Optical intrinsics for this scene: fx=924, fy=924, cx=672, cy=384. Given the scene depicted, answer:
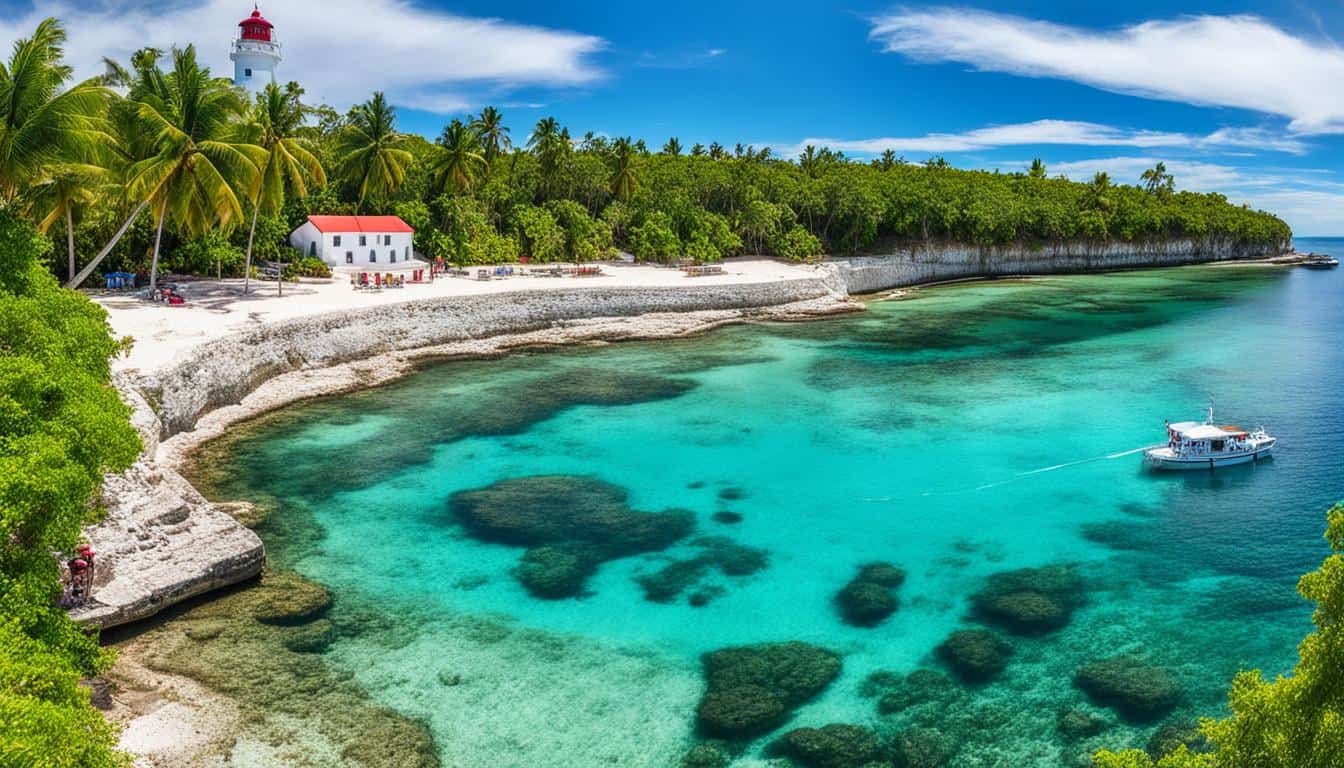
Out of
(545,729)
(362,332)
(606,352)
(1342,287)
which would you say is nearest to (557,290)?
(606,352)

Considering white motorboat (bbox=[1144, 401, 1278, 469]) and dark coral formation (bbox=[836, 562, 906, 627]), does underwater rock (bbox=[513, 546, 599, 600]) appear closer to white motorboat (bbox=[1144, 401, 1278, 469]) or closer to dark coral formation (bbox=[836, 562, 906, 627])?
dark coral formation (bbox=[836, 562, 906, 627])

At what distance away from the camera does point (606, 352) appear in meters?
48.9

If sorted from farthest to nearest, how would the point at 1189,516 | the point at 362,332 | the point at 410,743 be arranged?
1. the point at 362,332
2. the point at 1189,516
3. the point at 410,743

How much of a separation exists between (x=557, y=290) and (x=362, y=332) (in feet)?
45.9

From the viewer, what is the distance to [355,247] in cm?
5959

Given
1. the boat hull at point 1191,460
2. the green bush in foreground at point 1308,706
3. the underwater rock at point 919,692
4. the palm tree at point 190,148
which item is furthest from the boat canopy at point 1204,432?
the palm tree at point 190,148

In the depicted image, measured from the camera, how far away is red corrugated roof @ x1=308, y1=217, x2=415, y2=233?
58.6 metres

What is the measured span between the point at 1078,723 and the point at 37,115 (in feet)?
89.6

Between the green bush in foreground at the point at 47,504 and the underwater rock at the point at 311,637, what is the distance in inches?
A: 147

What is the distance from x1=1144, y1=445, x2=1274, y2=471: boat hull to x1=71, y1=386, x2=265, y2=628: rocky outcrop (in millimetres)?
26562

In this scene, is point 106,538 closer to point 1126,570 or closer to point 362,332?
point 1126,570

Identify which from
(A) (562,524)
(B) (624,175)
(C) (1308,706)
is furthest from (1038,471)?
(B) (624,175)

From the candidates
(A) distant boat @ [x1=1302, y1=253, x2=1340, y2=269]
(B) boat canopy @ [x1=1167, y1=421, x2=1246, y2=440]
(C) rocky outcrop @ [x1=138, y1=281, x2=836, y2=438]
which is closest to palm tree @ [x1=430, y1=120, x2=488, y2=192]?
(C) rocky outcrop @ [x1=138, y1=281, x2=836, y2=438]

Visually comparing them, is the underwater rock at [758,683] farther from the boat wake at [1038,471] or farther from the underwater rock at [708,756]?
the boat wake at [1038,471]
